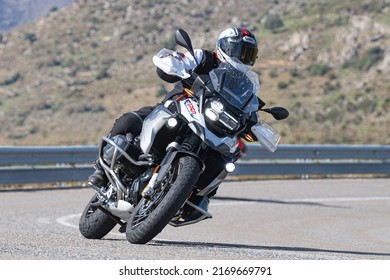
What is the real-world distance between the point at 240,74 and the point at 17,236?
2.68 meters

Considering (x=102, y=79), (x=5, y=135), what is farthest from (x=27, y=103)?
(x=5, y=135)

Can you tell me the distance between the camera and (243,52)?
9992 millimetres

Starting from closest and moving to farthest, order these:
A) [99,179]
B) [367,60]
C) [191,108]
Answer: [191,108]
[99,179]
[367,60]

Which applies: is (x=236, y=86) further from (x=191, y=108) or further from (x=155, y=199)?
(x=155, y=199)

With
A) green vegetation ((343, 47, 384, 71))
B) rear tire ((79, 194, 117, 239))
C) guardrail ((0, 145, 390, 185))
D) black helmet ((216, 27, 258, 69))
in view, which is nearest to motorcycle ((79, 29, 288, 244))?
black helmet ((216, 27, 258, 69))

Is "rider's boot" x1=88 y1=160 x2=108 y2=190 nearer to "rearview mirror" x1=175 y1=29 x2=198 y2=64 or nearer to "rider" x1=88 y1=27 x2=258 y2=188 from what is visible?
"rider" x1=88 y1=27 x2=258 y2=188

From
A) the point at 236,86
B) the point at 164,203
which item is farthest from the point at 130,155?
the point at 236,86

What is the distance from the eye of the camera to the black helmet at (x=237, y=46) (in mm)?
9942

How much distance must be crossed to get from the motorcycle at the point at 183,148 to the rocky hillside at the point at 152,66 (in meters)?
42.2

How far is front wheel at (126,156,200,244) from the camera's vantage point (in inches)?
364

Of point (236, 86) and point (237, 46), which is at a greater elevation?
point (237, 46)

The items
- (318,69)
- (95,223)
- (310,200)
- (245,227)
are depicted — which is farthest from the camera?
(318,69)

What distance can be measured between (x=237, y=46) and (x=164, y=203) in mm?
1717

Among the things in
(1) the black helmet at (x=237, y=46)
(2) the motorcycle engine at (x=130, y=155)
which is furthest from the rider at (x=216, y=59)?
(2) the motorcycle engine at (x=130, y=155)
